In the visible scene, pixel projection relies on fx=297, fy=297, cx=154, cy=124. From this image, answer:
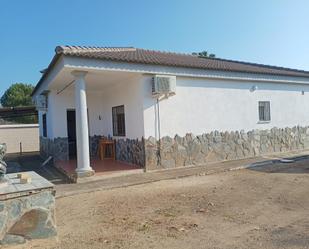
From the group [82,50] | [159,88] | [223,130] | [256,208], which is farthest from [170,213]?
[223,130]

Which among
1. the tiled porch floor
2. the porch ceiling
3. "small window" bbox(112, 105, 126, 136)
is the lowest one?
the tiled porch floor

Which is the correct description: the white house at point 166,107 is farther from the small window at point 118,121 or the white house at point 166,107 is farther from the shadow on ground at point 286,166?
the shadow on ground at point 286,166

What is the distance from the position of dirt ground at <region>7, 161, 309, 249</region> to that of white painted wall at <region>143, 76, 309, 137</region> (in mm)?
2790

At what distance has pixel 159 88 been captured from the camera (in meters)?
9.57

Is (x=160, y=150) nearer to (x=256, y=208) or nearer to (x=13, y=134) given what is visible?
(x=256, y=208)

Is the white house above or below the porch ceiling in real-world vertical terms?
below

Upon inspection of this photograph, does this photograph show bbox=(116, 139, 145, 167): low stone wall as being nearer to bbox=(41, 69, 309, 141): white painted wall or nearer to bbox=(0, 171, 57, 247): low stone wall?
bbox=(41, 69, 309, 141): white painted wall

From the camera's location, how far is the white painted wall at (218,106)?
10.2m

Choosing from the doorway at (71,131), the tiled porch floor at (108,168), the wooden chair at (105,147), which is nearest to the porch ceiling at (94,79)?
the doorway at (71,131)

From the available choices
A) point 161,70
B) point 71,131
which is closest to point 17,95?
point 71,131

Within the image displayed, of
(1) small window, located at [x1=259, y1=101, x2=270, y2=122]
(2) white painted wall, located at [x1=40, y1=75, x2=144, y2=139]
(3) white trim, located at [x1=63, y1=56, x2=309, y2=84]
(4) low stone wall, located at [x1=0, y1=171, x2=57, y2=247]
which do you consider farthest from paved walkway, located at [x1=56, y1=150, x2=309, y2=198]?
(3) white trim, located at [x1=63, y1=56, x2=309, y2=84]

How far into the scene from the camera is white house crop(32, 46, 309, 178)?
9125 millimetres

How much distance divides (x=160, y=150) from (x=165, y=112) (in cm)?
131

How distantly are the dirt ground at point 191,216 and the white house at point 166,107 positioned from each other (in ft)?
8.17
